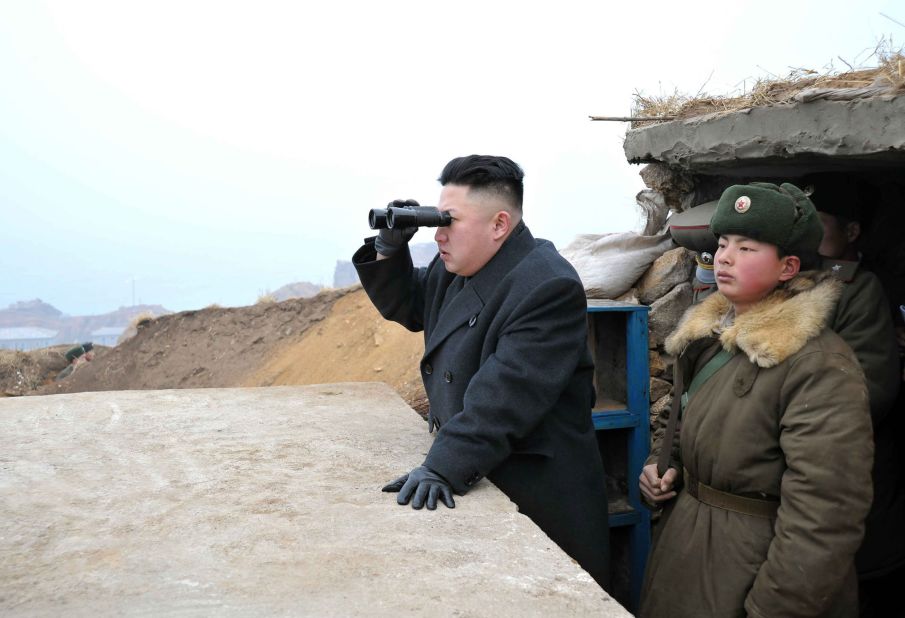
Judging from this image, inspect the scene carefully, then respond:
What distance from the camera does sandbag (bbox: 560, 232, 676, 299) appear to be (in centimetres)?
428

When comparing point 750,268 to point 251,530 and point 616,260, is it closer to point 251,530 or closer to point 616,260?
point 251,530

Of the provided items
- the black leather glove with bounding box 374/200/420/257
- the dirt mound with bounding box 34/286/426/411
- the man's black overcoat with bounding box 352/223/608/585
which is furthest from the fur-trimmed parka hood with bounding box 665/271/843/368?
the dirt mound with bounding box 34/286/426/411

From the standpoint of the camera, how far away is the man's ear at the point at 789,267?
7.43ft

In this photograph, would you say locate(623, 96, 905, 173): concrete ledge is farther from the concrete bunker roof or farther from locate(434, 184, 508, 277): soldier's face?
locate(434, 184, 508, 277): soldier's face

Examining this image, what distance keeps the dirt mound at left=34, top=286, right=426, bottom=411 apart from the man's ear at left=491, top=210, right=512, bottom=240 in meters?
5.01

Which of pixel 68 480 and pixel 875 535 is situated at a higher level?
pixel 68 480

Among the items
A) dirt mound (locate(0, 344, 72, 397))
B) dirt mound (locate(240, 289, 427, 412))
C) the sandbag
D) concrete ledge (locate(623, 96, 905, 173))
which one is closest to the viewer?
concrete ledge (locate(623, 96, 905, 173))

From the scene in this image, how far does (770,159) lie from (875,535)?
1.40m

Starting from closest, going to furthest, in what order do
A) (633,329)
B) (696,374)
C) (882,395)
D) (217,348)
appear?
1. (696,374)
2. (882,395)
3. (633,329)
4. (217,348)

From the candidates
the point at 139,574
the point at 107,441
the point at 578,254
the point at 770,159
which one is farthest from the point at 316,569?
the point at 578,254

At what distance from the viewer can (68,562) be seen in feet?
6.25

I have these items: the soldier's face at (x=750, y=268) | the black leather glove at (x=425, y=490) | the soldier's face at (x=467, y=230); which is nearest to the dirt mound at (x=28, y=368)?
the soldier's face at (x=467, y=230)

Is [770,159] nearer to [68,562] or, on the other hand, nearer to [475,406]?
[475,406]

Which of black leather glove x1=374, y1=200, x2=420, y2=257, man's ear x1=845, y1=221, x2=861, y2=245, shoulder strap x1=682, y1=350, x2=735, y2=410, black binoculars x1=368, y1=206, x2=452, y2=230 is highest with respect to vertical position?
black binoculars x1=368, y1=206, x2=452, y2=230
